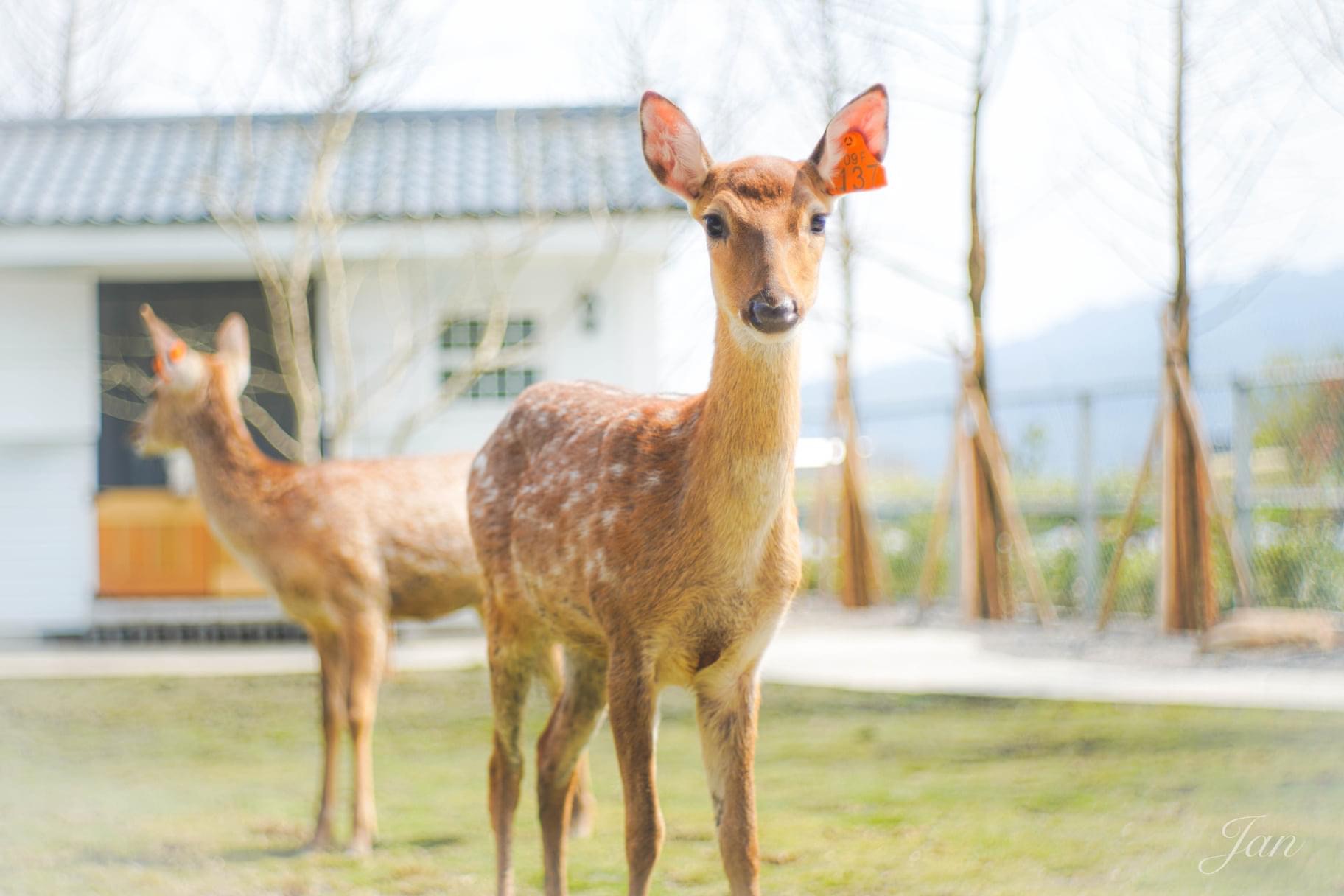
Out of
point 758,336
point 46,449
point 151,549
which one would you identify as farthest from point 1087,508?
point 46,449

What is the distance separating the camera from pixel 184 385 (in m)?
4.84

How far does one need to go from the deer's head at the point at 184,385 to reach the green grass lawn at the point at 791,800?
145 cm

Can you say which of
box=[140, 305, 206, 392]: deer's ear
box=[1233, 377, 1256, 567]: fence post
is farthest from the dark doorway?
box=[1233, 377, 1256, 567]: fence post

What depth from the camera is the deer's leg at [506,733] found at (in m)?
3.39

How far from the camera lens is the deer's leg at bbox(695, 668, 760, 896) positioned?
281cm

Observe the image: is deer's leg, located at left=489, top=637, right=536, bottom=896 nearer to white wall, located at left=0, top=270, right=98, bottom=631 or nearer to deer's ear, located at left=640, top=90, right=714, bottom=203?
deer's ear, located at left=640, top=90, right=714, bottom=203

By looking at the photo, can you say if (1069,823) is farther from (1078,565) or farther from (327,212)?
(327,212)

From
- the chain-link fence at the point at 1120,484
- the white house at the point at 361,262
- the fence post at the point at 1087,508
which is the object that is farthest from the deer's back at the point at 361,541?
the fence post at the point at 1087,508

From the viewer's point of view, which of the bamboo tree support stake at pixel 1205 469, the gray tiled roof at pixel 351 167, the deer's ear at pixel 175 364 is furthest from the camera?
the gray tiled roof at pixel 351 167

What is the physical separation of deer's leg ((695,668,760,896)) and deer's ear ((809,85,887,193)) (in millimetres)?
1112

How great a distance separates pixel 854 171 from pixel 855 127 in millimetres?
90

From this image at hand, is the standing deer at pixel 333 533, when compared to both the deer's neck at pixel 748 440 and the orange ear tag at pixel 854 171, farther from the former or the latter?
the orange ear tag at pixel 854 171

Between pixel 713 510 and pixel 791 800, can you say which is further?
pixel 791 800

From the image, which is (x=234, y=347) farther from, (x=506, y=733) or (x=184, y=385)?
(x=506, y=733)
